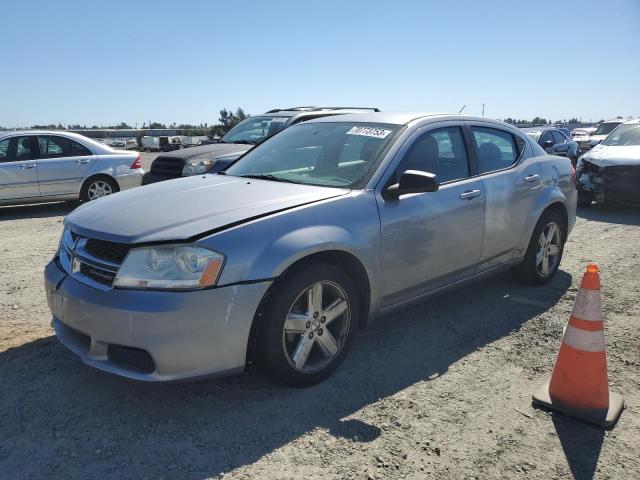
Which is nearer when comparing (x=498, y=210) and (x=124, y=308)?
(x=124, y=308)

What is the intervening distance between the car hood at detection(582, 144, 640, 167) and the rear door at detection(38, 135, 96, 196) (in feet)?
31.0

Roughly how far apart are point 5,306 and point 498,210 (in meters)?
4.32

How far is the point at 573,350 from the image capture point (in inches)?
121

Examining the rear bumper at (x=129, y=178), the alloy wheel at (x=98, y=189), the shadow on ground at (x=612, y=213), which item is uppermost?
the rear bumper at (x=129, y=178)

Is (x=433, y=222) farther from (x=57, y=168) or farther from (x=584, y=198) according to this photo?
(x=57, y=168)

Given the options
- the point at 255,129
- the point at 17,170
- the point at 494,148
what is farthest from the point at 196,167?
the point at 494,148

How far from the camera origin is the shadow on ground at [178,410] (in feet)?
8.64

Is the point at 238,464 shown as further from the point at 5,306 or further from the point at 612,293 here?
the point at 612,293

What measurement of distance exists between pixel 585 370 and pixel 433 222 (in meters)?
1.38

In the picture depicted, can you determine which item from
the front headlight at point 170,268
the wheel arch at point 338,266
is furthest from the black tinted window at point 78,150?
the wheel arch at point 338,266

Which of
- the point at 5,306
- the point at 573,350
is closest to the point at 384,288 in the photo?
the point at 573,350

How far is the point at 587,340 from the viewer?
306cm

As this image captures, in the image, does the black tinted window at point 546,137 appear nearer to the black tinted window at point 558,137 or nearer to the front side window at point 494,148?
the black tinted window at point 558,137

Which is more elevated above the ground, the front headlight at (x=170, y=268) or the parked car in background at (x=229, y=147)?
the parked car in background at (x=229, y=147)
